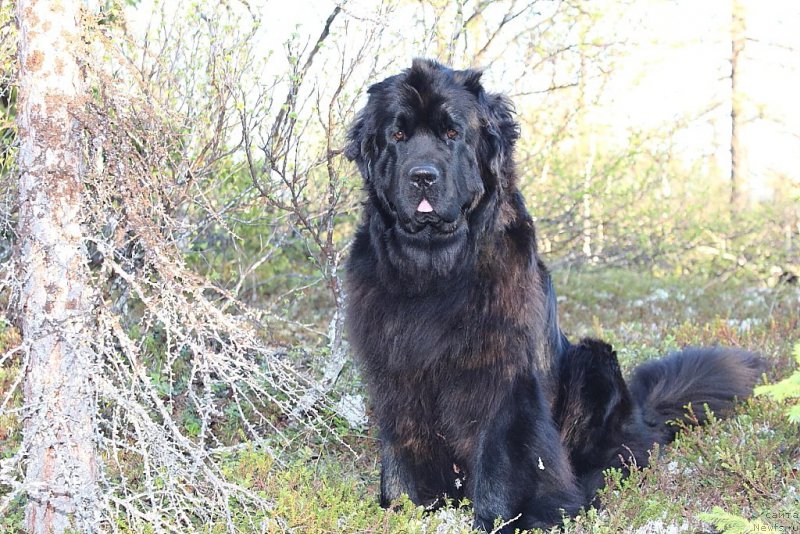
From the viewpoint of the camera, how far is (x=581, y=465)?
3.68 metres

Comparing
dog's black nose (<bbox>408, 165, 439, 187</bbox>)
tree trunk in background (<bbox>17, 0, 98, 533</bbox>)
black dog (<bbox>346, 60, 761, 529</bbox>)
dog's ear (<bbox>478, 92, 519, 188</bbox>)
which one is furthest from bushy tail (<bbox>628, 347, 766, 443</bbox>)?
tree trunk in background (<bbox>17, 0, 98, 533</bbox>)

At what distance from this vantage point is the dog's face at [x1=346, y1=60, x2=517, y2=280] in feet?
10.4

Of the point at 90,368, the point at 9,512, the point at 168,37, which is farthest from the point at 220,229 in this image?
the point at 90,368

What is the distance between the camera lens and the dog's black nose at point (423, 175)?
121 inches

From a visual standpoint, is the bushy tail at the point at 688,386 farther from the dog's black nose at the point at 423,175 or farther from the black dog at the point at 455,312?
the dog's black nose at the point at 423,175

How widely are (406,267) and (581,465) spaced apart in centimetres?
133

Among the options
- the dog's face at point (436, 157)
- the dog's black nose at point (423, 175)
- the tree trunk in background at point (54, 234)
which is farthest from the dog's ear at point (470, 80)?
the tree trunk in background at point (54, 234)

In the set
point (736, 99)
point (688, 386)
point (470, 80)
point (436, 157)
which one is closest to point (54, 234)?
point (436, 157)

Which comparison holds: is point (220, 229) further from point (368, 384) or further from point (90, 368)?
point (90, 368)

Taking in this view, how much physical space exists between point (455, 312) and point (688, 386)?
5.61 ft

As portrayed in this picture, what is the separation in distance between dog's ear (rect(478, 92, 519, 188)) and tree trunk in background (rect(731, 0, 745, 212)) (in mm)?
12469

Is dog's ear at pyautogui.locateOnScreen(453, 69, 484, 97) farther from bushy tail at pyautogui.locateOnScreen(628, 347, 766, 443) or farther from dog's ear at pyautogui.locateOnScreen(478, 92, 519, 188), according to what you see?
bushy tail at pyautogui.locateOnScreen(628, 347, 766, 443)

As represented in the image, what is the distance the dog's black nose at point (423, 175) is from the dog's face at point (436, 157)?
0.02 metres

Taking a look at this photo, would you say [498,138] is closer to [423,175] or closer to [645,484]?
[423,175]
